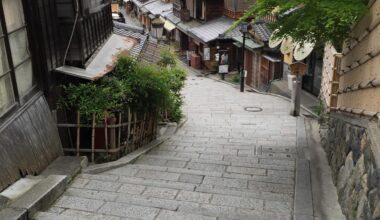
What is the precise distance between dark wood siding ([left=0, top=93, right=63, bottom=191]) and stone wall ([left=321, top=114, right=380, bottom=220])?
210 inches

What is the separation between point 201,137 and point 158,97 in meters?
3.68

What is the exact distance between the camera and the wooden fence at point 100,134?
29.8ft

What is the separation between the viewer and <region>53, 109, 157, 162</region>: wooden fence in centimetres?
908

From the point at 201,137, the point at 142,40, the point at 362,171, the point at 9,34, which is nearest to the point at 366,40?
the point at 362,171

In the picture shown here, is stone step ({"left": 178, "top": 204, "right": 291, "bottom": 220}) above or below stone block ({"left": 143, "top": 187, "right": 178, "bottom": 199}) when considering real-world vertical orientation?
above

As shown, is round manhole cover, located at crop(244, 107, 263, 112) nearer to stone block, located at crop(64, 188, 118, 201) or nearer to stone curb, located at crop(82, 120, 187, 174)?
stone curb, located at crop(82, 120, 187, 174)

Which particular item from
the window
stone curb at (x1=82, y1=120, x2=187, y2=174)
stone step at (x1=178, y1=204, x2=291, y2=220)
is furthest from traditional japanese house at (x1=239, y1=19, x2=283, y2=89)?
stone step at (x1=178, y1=204, x2=291, y2=220)

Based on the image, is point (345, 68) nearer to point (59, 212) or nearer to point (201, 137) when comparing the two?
point (201, 137)

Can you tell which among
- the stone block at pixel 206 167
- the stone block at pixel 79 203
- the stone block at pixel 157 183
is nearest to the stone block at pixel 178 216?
the stone block at pixel 79 203

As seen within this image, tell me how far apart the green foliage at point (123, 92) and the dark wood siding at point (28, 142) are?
0.81m

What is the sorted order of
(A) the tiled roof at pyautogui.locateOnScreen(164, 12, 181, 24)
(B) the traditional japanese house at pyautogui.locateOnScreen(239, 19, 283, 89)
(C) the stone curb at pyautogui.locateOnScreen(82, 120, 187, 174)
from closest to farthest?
(C) the stone curb at pyautogui.locateOnScreen(82, 120, 187, 174) → (B) the traditional japanese house at pyautogui.locateOnScreen(239, 19, 283, 89) → (A) the tiled roof at pyautogui.locateOnScreen(164, 12, 181, 24)

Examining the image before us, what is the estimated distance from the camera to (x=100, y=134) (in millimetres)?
9242

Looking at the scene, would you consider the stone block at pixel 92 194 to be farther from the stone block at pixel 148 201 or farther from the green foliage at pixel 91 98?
the green foliage at pixel 91 98

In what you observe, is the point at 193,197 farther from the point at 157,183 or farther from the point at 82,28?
the point at 82,28
